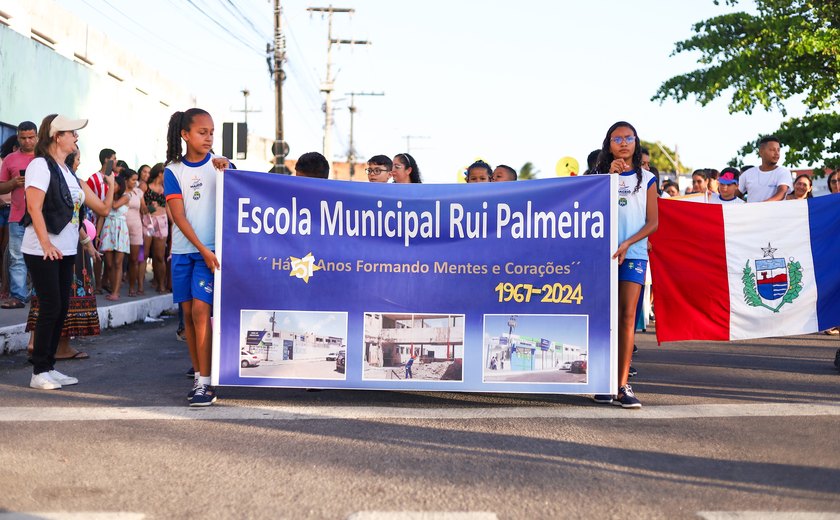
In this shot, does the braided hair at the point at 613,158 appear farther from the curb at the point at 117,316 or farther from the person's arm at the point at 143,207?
the person's arm at the point at 143,207

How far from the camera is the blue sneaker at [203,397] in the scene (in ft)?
20.4

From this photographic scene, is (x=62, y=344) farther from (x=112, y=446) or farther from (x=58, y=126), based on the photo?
(x=112, y=446)

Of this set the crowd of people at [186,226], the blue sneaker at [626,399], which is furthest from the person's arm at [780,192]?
the blue sneaker at [626,399]

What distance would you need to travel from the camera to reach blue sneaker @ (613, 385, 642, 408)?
6.24 meters

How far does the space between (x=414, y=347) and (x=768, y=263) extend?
314cm

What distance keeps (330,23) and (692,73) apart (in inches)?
1219

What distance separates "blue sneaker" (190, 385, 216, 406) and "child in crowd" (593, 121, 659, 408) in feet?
8.62

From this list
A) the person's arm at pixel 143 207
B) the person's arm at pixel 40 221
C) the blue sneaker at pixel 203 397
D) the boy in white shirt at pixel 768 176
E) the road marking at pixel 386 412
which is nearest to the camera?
the road marking at pixel 386 412

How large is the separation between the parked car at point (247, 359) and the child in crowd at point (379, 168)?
232cm

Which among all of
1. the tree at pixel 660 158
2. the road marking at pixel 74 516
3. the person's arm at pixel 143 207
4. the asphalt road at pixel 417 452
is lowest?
the road marking at pixel 74 516

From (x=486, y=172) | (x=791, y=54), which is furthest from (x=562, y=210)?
(x=791, y=54)

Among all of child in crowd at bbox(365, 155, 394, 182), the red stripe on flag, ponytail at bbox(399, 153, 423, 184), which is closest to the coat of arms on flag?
the red stripe on flag

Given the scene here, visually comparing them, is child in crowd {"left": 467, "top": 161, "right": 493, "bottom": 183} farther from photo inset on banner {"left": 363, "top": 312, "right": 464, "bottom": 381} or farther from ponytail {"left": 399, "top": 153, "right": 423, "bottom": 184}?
photo inset on banner {"left": 363, "top": 312, "right": 464, "bottom": 381}

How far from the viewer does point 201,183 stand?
6.48 m
